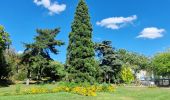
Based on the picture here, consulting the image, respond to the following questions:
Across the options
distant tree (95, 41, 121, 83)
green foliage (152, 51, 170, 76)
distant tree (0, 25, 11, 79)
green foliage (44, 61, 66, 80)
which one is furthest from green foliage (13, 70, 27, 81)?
green foliage (152, 51, 170, 76)

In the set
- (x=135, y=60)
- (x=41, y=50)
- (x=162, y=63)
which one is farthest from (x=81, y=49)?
(x=135, y=60)

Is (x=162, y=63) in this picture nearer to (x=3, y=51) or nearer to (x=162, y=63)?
(x=162, y=63)

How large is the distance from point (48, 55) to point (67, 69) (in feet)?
50.6

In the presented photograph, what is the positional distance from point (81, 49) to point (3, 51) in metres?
17.4

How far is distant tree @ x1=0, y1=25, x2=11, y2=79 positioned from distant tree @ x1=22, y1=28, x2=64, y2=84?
3.58 meters

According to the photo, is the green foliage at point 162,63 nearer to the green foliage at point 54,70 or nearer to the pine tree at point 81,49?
the green foliage at point 54,70

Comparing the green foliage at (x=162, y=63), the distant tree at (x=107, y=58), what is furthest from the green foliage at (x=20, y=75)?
the green foliage at (x=162, y=63)

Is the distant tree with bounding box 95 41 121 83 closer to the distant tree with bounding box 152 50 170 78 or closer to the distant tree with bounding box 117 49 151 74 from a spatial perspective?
the distant tree with bounding box 152 50 170 78

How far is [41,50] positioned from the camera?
56906 mm

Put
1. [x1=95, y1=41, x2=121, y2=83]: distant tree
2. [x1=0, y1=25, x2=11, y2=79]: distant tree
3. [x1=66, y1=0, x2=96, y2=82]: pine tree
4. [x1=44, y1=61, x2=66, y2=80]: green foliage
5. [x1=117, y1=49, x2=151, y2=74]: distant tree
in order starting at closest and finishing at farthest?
[x1=66, y1=0, x2=96, y2=82]: pine tree
[x1=0, y1=25, x2=11, y2=79]: distant tree
[x1=44, y1=61, x2=66, y2=80]: green foliage
[x1=95, y1=41, x2=121, y2=83]: distant tree
[x1=117, y1=49, x2=151, y2=74]: distant tree

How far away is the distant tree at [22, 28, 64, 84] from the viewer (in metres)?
55.9

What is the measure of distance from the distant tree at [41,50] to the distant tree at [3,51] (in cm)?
358

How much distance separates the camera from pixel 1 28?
48.7 metres

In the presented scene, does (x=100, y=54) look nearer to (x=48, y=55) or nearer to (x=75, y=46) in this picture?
(x=48, y=55)
